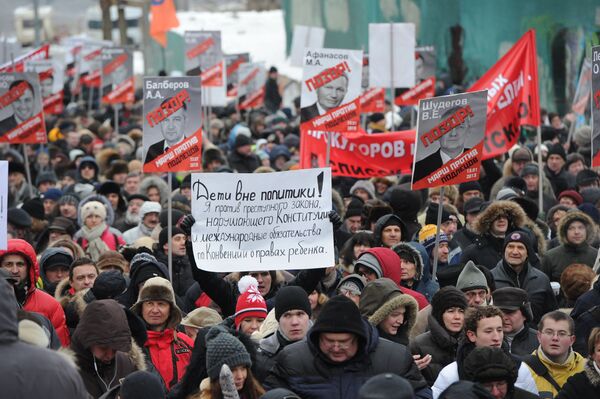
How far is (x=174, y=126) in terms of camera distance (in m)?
12.3

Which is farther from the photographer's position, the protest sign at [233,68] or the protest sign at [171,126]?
the protest sign at [233,68]

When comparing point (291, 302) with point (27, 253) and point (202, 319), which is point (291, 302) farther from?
point (27, 253)

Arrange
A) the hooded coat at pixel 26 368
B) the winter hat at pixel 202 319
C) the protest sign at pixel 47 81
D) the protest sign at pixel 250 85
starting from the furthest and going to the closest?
the protest sign at pixel 250 85, the protest sign at pixel 47 81, the winter hat at pixel 202 319, the hooded coat at pixel 26 368

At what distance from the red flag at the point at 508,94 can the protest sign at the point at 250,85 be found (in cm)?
1322

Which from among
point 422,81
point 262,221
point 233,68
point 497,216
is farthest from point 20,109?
point 233,68

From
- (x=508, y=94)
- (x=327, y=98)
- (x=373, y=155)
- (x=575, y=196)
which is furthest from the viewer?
(x=327, y=98)

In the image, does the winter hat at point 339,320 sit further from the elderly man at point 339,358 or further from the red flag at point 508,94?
the red flag at point 508,94

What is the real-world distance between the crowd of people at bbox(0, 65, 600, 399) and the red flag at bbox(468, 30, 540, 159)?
0.47m

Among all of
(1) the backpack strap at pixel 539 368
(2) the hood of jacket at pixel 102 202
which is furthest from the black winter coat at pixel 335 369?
(2) the hood of jacket at pixel 102 202

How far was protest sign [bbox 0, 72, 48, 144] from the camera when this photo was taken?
16047 mm

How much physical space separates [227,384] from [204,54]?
19349mm

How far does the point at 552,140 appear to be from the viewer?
20562 millimetres

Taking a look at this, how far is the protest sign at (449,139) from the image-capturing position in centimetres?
1105

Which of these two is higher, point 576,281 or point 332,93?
point 576,281
